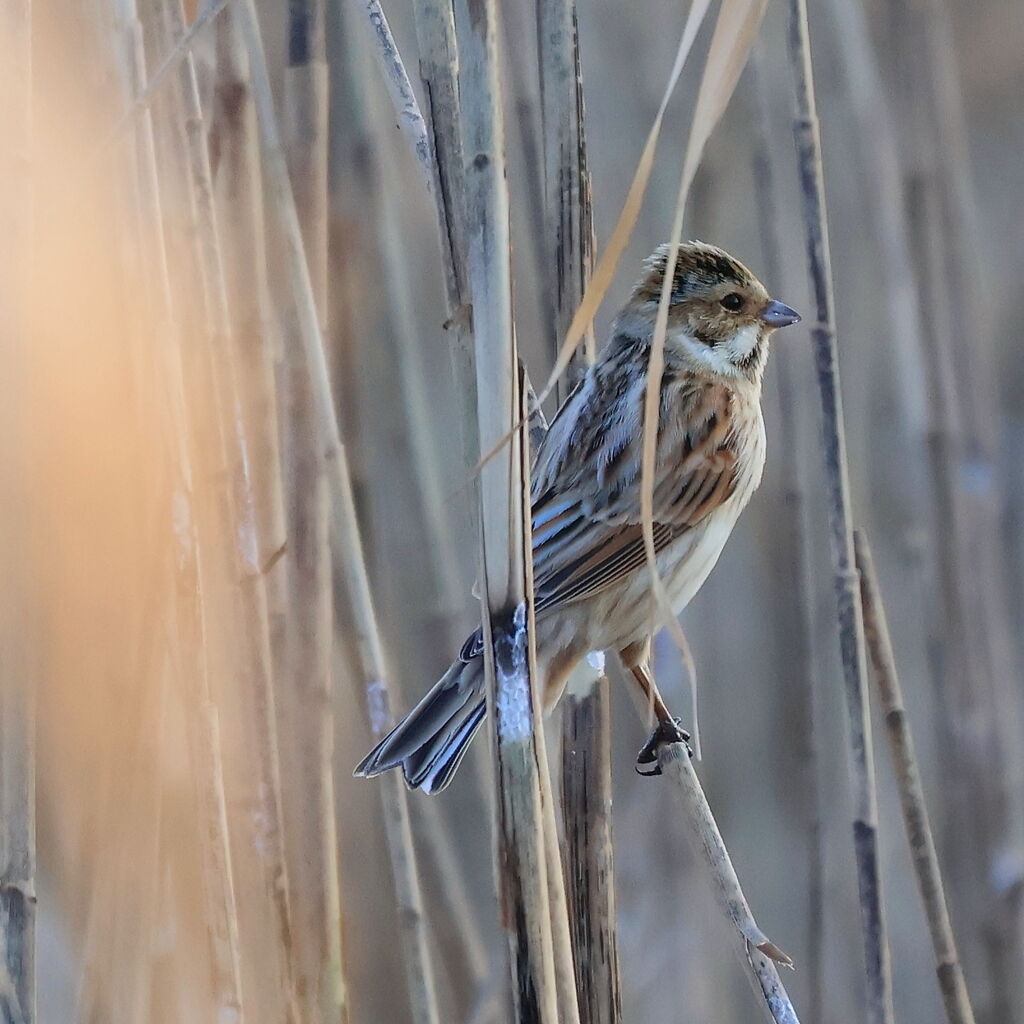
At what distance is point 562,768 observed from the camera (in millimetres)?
1742

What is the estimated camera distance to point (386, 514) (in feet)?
8.11

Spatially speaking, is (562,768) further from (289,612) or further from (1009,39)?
(1009,39)

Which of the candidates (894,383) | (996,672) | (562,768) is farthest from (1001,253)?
(562,768)

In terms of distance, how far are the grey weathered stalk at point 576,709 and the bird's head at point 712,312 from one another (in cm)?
59

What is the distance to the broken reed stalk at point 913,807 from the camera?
6.05ft

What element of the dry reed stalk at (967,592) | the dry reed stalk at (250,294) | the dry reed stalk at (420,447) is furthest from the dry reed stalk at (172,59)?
the dry reed stalk at (967,592)

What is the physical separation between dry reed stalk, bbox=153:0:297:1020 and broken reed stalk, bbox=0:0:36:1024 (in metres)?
0.25

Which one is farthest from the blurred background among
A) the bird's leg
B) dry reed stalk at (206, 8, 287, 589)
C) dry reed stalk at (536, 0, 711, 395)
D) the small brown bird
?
dry reed stalk at (536, 0, 711, 395)

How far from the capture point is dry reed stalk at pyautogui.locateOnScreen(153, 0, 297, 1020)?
66.7 inches

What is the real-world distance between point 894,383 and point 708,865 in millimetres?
1690

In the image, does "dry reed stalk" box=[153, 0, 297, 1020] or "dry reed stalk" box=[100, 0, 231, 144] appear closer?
"dry reed stalk" box=[100, 0, 231, 144]

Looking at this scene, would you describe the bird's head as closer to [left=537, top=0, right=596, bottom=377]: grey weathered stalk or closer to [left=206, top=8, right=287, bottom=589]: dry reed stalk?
[left=537, top=0, right=596, bottom=377]: grey weathered stalk

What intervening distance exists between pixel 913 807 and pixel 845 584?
361mm

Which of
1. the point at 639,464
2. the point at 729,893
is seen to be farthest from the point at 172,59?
the point at 729,893
